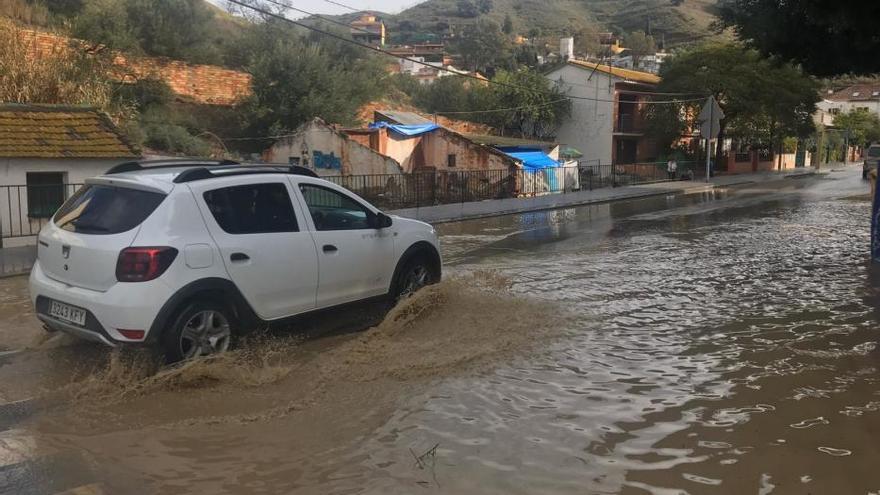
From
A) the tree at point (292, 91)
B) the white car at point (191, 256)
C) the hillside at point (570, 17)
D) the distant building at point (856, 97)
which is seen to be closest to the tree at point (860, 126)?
the distant building at point (856, 97)

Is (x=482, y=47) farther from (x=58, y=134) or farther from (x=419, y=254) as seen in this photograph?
(x=419, y=254)

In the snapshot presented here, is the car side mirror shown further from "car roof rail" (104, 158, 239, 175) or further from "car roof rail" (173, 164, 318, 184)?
"car roof rail" (104, 158, 239, 175)

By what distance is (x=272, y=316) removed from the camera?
5949 millimetres

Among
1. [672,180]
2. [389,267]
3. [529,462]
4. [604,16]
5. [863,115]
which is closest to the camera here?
[529,462]

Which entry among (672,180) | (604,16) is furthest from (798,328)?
(604,16)

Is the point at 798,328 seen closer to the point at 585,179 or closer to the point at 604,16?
the point at 585,179

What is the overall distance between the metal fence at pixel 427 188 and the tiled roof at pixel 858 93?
299ft

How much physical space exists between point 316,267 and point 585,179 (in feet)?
93.4

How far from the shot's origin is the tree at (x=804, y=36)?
9.82m

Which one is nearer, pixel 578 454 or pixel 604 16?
pixel 578 454

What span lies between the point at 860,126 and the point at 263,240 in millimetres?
86930

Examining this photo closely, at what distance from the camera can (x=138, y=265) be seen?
516cm

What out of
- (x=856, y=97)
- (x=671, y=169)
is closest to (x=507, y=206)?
(x=671, y=169)

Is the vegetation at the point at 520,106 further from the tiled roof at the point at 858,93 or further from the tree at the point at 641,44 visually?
the tiled roof at the point at 858,93
